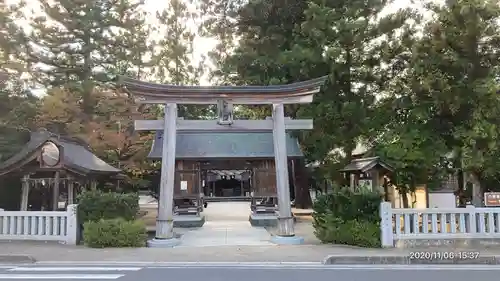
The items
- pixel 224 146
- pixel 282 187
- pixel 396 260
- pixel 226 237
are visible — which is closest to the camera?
pixel 396 260

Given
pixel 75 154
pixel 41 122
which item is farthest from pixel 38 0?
pixel 75 154

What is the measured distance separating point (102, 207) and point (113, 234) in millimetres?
1017

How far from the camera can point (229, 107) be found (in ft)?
49.6

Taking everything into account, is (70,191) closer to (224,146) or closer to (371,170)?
(224,146)

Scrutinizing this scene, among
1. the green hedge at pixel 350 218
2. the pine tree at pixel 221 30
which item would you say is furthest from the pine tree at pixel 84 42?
the green hedge at pixel 350 218

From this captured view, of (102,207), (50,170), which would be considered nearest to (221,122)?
(102,207)

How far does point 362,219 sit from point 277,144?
367cm

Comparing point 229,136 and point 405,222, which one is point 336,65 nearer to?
A: point 229,136

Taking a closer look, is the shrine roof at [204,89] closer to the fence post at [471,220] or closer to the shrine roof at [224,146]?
the fence post at [471,220]

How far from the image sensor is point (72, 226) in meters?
13.7

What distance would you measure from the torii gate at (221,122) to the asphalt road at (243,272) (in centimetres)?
382

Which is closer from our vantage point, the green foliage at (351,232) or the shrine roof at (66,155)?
the green foliage at (351,232)

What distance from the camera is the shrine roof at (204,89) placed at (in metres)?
14.5

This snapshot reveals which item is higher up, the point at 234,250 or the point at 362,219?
the point at 362,219
